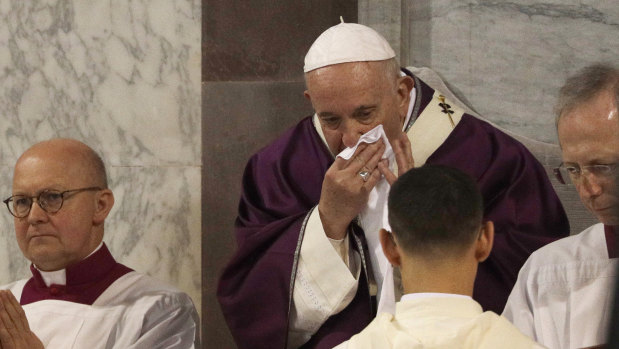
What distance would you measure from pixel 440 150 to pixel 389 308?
0.91 m

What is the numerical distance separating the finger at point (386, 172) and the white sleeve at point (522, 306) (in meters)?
0.56

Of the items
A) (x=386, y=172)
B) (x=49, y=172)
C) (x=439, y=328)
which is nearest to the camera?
(x=439, y=328)

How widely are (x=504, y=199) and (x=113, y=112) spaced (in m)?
2.43

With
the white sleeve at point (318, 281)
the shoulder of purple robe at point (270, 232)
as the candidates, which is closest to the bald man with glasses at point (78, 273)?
the shoulder of purple robe at point (270, 232)

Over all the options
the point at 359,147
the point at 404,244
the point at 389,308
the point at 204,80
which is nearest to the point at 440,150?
the point at 359,147

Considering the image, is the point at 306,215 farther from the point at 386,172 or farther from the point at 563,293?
the point at 563,293

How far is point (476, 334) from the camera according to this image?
2582 mm

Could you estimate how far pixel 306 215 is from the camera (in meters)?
4.03

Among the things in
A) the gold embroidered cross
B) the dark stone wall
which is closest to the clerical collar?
the dark stone wall

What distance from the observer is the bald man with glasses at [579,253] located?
3516mm

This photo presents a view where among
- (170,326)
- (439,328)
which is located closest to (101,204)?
(170,326)

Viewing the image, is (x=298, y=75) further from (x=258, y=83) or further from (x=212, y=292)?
(x=212, y=292)

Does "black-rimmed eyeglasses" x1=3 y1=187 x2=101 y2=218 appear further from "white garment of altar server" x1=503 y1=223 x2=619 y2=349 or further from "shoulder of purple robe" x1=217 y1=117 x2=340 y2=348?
"white garment of altar server" x1=503 y1=223 x2=619 y2=349

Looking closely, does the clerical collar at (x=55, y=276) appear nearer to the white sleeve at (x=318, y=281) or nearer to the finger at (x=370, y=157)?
the white sleeve at (x=318, y=281)
